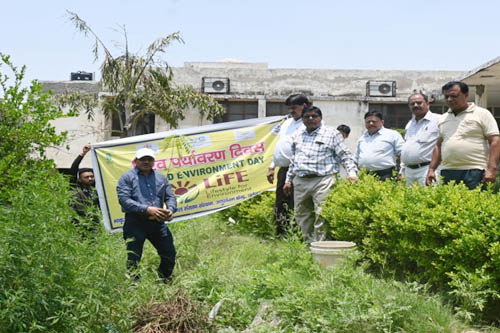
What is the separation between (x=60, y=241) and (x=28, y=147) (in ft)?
7.52

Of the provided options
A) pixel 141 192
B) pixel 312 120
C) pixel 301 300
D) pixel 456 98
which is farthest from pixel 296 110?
pixel 301 300

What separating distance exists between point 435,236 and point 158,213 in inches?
103

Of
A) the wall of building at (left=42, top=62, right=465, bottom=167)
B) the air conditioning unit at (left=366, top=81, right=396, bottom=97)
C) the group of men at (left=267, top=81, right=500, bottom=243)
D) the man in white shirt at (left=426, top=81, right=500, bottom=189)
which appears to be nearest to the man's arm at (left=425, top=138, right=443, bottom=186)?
the group of men at (left=267, top=81, right=500, bottom=243)

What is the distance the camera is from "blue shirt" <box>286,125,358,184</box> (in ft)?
20.6

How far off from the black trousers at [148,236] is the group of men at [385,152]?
1.69 m

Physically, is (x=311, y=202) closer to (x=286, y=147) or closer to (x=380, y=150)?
(x=286, y=147)

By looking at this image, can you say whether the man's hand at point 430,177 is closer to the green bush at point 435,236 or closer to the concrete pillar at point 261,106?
the green bush at point 435,236

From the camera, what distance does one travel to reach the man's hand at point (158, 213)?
211 inches

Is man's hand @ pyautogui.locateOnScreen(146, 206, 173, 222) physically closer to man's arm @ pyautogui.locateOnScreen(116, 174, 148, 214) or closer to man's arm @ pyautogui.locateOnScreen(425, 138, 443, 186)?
man's arm @ pyautogui.locateOnScreen(116, 174, 148, 214)

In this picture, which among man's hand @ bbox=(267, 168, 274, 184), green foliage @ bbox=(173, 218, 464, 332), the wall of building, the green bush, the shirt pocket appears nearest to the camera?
green foliage @ bbox=(173, 218, 464, 332)

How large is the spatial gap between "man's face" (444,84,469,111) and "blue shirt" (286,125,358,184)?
1250mm

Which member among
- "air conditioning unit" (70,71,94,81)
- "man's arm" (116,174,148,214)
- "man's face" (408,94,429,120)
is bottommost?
"man's arm" (116,174,148,214)

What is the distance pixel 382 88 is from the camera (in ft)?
78.2

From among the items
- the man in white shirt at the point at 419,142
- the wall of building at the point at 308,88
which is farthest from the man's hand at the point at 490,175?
the wall of building at the point at 308,88
